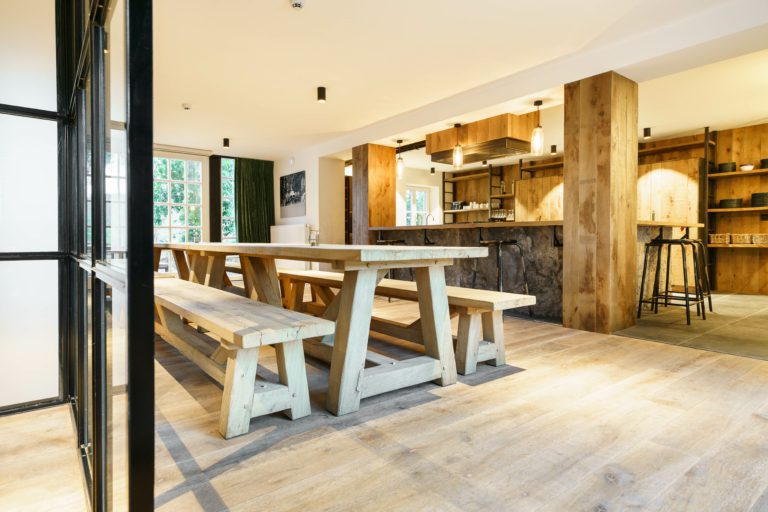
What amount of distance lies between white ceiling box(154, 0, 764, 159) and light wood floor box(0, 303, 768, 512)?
2.66 meters

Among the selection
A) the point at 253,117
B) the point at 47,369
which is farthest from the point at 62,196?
the point at 253,117

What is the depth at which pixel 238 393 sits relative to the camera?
169cm

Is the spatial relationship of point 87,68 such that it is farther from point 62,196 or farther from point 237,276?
point 237,276

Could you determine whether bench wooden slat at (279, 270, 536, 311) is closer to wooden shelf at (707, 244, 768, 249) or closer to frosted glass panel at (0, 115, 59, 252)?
frosted glass panel at (0, 115, 59, 252)

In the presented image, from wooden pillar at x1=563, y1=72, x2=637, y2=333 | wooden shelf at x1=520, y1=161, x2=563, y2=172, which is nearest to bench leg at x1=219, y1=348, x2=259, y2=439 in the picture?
wooden pillar at x1=563, y1=72, x2=637, y2=333

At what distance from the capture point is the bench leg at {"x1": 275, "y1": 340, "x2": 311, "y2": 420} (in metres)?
1.81

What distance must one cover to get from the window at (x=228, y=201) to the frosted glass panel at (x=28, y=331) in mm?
6829

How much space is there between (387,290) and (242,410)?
56.6 inches

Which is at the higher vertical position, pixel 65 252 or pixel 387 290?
pixel 65 252

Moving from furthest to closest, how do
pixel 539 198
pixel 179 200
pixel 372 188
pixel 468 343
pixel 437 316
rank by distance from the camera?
pixel 539 198 < pixel 179 200 < pixel 372 188 < pixel 468 343 < pixel 437 316

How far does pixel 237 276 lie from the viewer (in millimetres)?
7824

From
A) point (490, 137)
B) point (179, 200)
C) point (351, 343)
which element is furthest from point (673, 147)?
point (179, 200)

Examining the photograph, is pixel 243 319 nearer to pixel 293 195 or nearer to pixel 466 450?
pixel 466 450

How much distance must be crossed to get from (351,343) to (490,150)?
4594 mm
